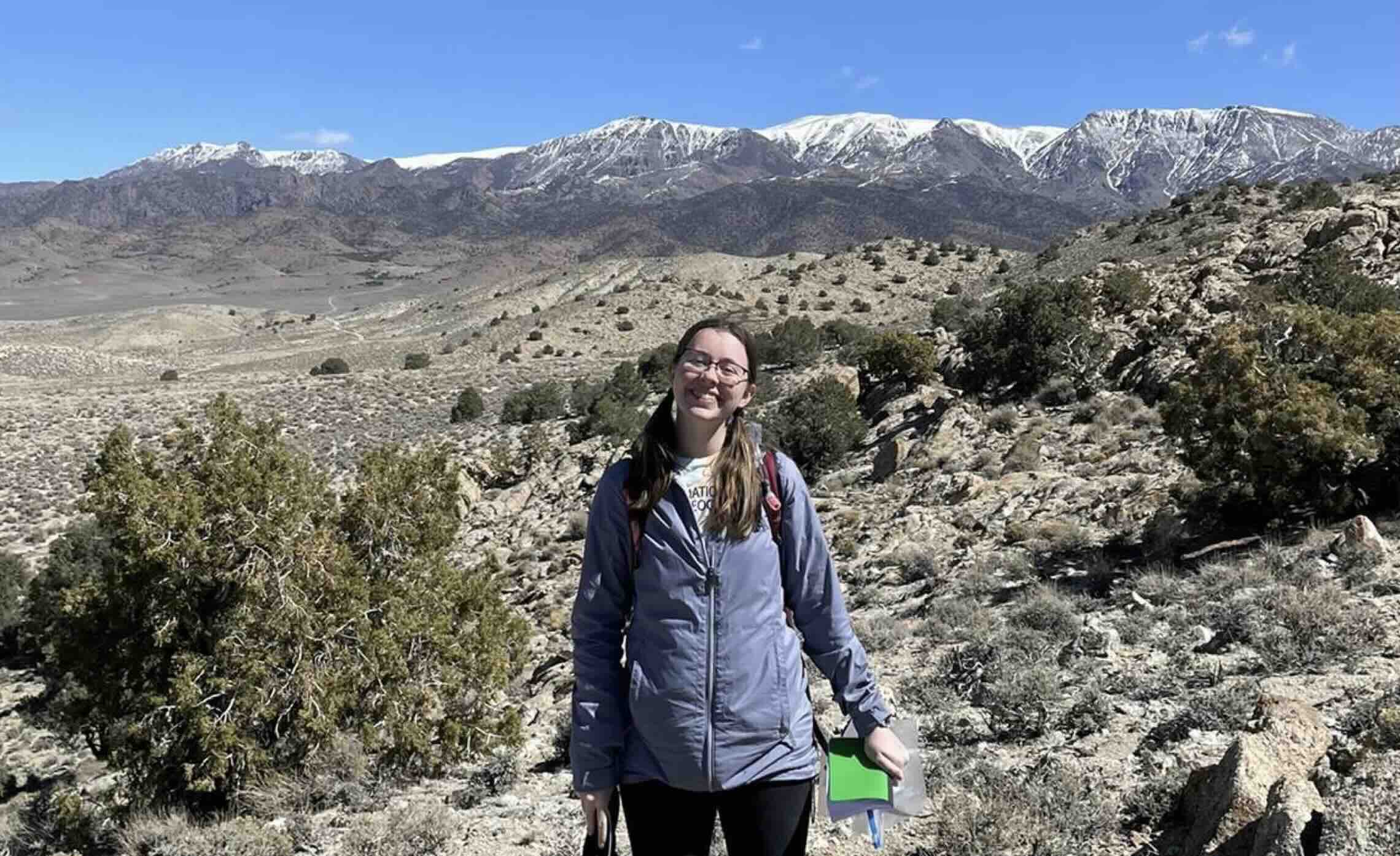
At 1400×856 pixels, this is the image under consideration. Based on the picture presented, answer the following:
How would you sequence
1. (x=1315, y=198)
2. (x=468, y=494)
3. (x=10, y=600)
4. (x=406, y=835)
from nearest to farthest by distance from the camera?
(x=406, y=835) → (x=10, y=600) → (x=468, y=494) → (x=1315, y=198)

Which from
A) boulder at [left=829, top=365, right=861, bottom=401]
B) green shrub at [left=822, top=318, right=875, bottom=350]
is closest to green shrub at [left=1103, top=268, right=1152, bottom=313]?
boulder at [left=829, top=365, right=861, bottom=401]

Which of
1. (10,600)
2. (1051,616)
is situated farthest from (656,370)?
(1051,616)

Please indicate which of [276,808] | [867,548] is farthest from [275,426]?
[867,548]

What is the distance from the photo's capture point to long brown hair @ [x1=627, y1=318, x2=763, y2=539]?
2.27m

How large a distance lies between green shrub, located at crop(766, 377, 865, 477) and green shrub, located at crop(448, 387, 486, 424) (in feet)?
37.1

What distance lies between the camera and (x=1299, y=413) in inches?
306

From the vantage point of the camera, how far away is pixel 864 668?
2.48 meters

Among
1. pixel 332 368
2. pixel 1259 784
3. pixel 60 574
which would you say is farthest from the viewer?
pixel 332 368

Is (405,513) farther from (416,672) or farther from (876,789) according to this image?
(876,789)

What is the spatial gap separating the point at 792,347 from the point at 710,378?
23.0 meters

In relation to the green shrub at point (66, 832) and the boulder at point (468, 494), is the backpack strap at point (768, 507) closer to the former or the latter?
the green shrub at point (66, 832)

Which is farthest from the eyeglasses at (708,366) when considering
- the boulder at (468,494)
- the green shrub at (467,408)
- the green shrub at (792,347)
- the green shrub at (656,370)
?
the green shrub at (467,408)

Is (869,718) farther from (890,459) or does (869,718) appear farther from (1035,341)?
(1035,341)

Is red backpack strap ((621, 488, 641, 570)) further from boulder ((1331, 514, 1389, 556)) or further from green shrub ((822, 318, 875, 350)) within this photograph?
green shrub ((822, 318, 875, 350))
